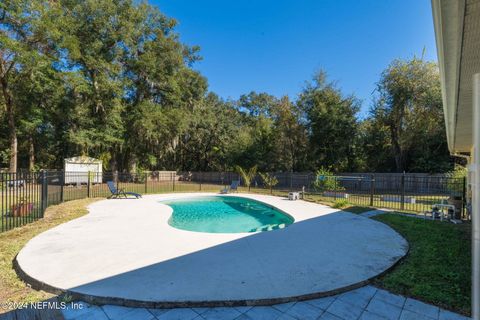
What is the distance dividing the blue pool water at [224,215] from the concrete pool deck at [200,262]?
2.14m

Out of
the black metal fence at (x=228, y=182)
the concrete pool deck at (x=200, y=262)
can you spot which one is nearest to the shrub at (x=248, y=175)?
the black metal fence at (x=228, y=182)

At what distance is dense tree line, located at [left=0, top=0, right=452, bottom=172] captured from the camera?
16.1 metres

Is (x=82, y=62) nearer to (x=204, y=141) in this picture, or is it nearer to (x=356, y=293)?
(x=204, y=141)

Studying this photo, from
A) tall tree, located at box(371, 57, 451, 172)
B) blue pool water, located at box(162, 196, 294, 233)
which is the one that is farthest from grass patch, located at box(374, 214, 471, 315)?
tall tree, located at box(371, 57, 451, 172)

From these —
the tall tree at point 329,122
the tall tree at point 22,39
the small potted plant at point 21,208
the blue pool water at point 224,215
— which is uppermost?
the tall tree at point 22,39

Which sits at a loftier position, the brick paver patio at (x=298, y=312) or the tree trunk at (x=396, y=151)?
the tree trunk at (x=396, y=151)

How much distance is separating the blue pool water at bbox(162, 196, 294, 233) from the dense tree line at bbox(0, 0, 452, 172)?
973cm

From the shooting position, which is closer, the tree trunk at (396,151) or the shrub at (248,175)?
the shrub at (248,175)

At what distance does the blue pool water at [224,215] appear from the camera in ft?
26.5

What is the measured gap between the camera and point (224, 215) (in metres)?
10.2

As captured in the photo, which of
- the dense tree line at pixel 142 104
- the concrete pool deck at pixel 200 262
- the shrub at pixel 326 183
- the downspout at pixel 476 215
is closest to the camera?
the downspout at pixel 476 215

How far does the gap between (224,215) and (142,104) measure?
46.1ft

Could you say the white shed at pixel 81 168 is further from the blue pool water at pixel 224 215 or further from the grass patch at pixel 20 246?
the grass patch at pixel 20 246

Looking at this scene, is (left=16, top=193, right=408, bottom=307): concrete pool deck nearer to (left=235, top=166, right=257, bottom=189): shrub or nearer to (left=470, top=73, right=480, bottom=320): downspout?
(left=470, top=73, right=480, bottom=320): downspout
